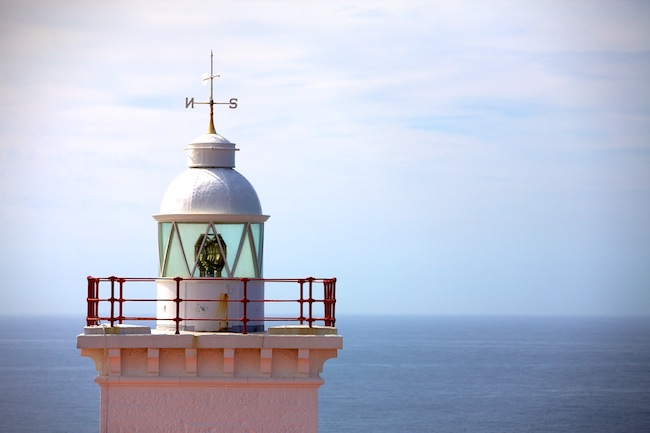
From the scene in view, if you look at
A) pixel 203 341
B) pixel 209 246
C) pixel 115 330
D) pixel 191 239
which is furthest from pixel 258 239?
pixel 115 330

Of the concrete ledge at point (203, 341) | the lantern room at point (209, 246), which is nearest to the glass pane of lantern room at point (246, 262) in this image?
Answer: the lantern room at point (209, 246)

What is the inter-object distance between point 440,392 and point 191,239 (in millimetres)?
94817

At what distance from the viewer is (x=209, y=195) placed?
603 inches

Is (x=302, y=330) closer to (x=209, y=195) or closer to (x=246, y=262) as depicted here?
(x=246, y=262)

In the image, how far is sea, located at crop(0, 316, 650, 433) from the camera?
86.6 metres

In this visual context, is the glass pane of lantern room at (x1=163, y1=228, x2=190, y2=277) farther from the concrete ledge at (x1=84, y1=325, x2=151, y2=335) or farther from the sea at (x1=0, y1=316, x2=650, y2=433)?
the sea at (x1=0, y1=316, x2=650, y2=433)

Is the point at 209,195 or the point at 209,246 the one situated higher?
the point at 209,195

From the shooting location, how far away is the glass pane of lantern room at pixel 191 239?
50.4 ft

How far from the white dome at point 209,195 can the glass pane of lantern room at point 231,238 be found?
0.62 ft

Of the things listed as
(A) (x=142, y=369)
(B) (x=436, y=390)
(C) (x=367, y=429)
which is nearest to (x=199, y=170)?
(A) (x=142, y=369)

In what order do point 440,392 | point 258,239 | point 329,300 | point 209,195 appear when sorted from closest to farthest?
point 329,300 → point 209,195 → point 258,239 → point 440,392

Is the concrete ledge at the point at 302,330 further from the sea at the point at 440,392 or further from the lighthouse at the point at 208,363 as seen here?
the sea at the point at 440,392

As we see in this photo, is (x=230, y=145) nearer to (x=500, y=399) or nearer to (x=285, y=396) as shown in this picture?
(x=285, y=396)

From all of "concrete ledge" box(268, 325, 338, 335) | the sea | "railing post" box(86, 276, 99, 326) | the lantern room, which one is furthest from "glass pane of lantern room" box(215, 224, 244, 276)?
the sea
